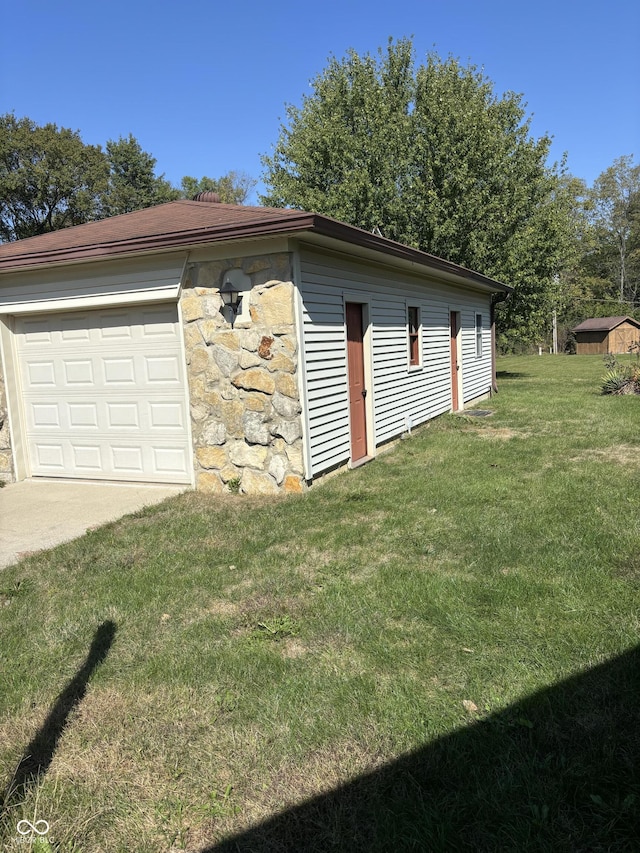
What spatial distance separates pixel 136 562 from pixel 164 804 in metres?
2.71

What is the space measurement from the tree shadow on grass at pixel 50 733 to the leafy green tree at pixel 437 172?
59.4 feet

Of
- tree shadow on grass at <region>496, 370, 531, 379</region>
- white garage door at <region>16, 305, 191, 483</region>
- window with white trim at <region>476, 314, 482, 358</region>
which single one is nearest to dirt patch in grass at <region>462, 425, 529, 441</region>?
window with white trim at <region>476, 314, 482, 358</region>

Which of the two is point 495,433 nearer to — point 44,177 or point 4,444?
point 4,444

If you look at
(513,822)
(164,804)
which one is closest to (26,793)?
(164,804)

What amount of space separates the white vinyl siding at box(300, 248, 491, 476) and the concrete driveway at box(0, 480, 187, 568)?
204cm

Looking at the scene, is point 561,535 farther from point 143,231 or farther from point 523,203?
point 523,203

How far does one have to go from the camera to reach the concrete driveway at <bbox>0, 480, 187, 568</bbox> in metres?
5.57

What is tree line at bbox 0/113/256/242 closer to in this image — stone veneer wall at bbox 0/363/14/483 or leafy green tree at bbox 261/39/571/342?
leafy green tree at bbox 261/39/571/342

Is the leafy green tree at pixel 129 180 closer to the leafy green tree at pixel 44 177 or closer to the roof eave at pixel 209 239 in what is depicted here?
the leafy green tree at pixel 44 177

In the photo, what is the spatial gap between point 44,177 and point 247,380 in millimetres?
29293

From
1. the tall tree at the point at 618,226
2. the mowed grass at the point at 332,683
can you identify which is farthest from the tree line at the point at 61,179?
the tall tree at the point at 618,226

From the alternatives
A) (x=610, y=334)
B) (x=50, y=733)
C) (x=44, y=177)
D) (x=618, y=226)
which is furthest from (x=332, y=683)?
(x=618, y=226)

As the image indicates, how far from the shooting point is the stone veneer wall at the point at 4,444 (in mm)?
7977

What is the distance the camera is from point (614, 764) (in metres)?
2.31
